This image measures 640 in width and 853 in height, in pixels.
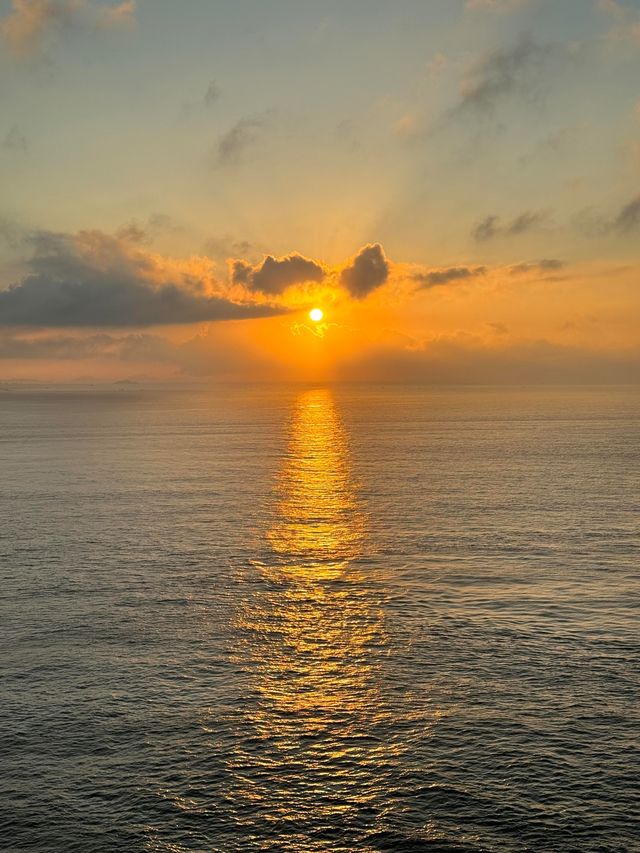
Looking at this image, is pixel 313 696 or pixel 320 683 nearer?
pixel 313 696

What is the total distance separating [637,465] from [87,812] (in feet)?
483

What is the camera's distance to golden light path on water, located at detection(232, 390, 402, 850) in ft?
130

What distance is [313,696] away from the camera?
5125cm

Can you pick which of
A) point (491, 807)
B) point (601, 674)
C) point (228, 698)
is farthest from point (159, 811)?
point (601, 674)

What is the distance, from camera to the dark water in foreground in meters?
38.2

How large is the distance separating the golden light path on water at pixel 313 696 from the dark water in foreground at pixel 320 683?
18 centimetres

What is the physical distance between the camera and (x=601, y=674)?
53.5 m

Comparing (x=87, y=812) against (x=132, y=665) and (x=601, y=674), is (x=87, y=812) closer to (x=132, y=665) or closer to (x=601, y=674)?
(x=132, y=665)

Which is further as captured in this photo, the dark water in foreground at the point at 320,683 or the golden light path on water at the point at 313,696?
the golden light path on water at the point at 313,696

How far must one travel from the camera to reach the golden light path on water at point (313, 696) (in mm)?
39562

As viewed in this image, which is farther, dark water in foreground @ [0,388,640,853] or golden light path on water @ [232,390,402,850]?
golden light path on water @ [232,390,402,850]

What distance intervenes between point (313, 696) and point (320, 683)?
197cm

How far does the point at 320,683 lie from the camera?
53.2 meters

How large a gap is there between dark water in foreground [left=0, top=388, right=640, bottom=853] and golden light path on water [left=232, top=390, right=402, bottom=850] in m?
0.18
